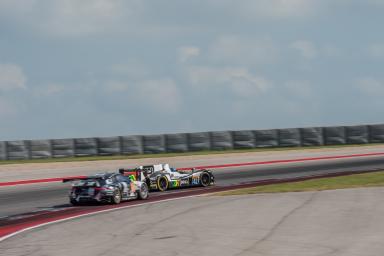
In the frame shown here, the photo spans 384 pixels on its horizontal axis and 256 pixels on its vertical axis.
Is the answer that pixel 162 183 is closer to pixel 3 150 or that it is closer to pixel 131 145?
pixel 3 150

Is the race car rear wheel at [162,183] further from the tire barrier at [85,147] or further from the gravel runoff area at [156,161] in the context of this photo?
the tire barrier at [85,147]

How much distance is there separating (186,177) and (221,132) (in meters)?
21.5

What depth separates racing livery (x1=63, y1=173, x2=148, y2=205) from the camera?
2111 centimetres

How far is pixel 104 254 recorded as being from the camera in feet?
38.2

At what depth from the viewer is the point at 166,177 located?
25.4 meters

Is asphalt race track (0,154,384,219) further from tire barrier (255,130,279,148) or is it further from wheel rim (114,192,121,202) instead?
tire barrier (255,130,279,148)

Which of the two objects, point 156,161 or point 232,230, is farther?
point 156,161

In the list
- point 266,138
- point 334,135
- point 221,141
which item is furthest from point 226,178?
point 334,135

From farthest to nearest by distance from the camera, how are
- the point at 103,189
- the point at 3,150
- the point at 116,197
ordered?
the point at 3,150, the point at 116,197, the point at 103,189

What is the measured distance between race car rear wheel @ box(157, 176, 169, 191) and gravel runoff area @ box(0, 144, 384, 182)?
9342 mm

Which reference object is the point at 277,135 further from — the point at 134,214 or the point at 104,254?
the point at 104,254

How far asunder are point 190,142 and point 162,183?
21.0 meters

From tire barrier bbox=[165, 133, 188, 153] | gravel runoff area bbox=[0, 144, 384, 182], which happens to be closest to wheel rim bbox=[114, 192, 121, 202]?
gravel runoff area bbox=[0, 144, 384, 182]

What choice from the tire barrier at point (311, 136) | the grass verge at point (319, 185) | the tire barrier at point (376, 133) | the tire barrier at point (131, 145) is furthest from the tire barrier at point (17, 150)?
the tire barrier at point (376, 133)
